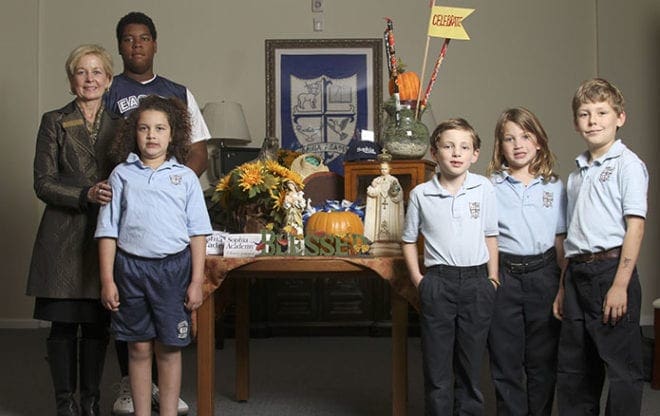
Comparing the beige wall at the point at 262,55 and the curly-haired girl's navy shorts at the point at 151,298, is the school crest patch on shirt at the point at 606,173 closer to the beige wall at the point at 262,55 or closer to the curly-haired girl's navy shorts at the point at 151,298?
the curly-haired girl's navy shorts at the point at 151,298

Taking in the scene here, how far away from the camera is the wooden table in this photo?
8.67ft

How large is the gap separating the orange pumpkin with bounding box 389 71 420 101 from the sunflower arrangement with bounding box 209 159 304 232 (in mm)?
481

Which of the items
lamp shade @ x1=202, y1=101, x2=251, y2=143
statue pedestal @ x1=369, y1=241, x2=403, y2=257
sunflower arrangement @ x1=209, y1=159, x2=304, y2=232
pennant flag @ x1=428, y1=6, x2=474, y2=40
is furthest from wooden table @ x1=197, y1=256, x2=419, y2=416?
→ lamp shade @ x1=202, y1=101, x2=251, y2=143

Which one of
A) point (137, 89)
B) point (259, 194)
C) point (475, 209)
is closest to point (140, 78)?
point (137, 89)

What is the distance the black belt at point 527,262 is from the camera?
2.57 meters

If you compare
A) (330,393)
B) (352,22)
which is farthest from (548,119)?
(330,393)

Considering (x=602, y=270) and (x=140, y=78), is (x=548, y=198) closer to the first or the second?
(x=602, y=270)

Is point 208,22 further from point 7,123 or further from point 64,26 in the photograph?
point 7,123

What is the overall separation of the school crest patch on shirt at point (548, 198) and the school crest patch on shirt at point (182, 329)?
1197 millimetres

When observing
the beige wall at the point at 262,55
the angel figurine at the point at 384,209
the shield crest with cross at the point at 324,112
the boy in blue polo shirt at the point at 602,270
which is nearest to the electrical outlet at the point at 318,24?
the beige wall at the point at 262,55

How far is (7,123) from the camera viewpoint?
19.3ft

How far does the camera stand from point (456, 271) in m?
2.46

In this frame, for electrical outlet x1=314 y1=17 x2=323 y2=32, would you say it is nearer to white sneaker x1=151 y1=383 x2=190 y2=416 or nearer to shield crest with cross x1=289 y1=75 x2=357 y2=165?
shield crest with cross x1=289 y1=75 x2=357 y2=165

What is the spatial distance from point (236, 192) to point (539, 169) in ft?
3.43
